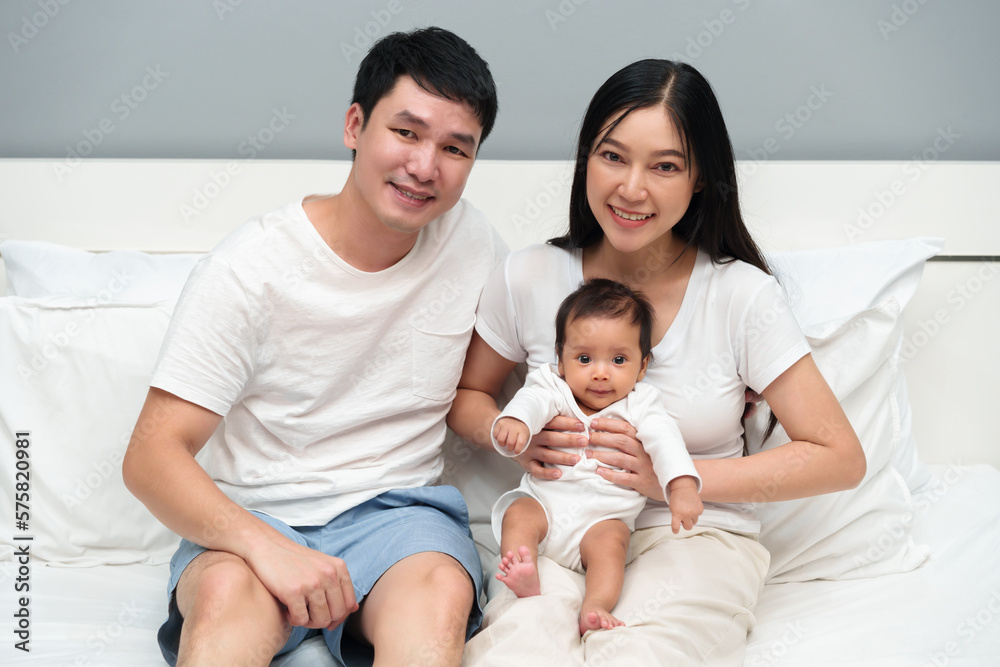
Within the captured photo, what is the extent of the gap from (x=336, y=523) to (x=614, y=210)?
75 cm

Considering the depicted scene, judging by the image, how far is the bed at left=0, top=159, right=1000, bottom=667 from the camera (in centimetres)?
139

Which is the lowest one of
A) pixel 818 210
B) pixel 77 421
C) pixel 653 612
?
pixel 77 421

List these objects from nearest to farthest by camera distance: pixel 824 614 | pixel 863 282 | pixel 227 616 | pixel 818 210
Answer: pixel 227 616
pixel 824 614
pixel 863 282
pixel 818 210

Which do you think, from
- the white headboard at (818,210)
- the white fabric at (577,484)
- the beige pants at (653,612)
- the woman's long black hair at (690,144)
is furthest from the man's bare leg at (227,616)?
the white headboard at (818,210)

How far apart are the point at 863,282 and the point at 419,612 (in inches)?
50.2

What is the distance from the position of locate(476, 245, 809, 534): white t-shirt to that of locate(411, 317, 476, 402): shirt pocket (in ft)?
0.42

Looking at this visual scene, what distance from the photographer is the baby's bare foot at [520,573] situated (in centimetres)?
121

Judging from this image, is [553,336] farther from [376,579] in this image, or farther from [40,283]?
[40,283]

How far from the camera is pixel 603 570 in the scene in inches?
49.8

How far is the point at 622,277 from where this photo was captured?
1.52 m

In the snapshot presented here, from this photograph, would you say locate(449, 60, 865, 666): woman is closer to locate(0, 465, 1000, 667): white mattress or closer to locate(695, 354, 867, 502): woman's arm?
locate(695, 354, 867, 502): woman's arm

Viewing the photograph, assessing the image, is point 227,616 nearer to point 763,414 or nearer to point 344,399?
point 344,399

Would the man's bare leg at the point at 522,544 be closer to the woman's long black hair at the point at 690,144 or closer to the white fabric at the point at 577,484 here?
the white fabric at the point at 577,484

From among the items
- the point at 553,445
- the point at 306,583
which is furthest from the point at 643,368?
the point at 306,583
